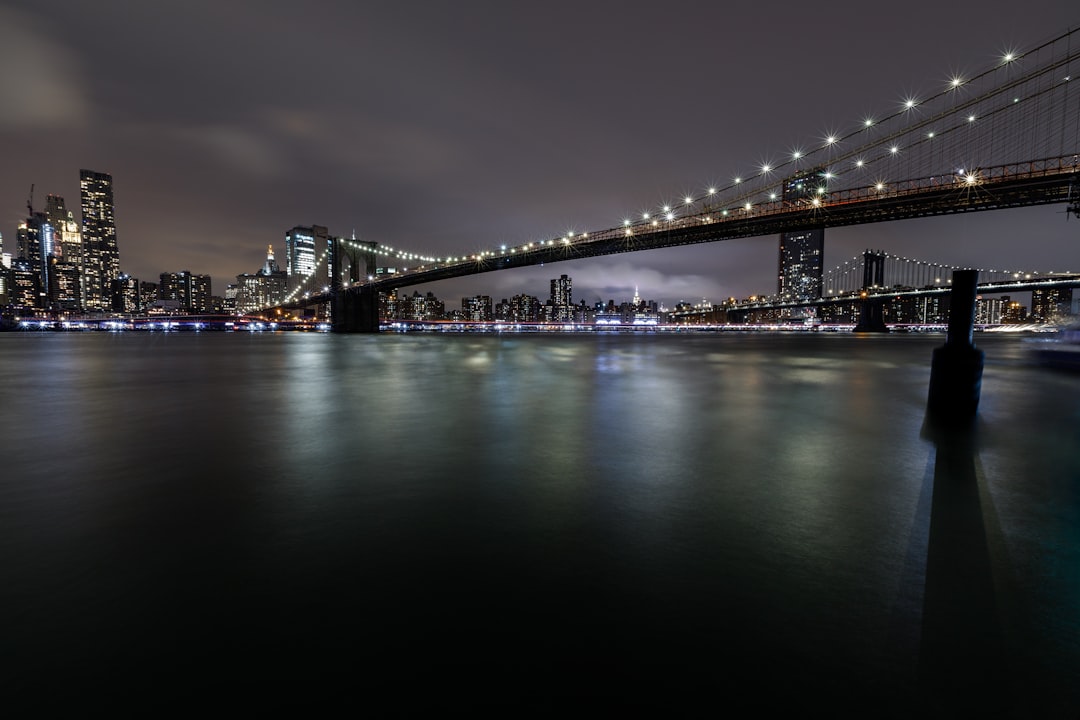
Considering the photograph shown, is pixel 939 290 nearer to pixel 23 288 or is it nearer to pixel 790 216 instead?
pixel 790 216

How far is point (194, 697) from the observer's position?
7.94 ft

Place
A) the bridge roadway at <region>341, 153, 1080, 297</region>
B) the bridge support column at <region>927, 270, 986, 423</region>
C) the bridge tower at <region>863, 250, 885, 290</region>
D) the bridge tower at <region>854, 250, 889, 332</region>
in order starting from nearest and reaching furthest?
the bridge support column at <region>927, 270, 986, 423</region>
the bridge roadway at <region>341, 153, 1080, 297</region>
the bridge tower at <region>854, 250, 889, 332</region>
the bridge tower at <region>863, 250, 885, 290</region>

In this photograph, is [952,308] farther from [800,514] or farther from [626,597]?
[626,597]

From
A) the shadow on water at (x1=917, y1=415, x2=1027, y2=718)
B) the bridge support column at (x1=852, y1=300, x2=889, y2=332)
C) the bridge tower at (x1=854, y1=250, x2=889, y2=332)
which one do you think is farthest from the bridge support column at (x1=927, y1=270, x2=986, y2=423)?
the bridge support column at (x1=852, y1=300, x2=889, y2=332)

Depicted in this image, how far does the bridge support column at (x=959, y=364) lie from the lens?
10.2 m

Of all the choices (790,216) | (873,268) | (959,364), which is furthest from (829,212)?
(873,268)

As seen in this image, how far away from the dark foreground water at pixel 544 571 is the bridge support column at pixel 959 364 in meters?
2.09

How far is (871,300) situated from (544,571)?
122405 millimetres

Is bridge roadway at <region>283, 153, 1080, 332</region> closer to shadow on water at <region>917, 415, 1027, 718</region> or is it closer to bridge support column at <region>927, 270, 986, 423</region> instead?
bridge support column at <region>927, 270, 986, 423</region>

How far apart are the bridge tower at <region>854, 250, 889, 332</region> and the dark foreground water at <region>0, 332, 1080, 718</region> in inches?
4647

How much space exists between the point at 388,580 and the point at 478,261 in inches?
2664

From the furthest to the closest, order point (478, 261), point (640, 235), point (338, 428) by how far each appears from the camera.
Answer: point (478, 261) → point (640, 235) → point (338, 428)

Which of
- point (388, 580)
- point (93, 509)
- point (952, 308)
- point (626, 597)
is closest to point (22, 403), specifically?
point (93, 509)

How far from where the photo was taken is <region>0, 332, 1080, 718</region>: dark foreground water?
254cm
